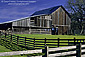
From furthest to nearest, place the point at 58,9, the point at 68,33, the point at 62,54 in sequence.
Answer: the point at 68,33
the point at 58,9
the point at 62,54

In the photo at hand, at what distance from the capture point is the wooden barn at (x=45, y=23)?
137ft

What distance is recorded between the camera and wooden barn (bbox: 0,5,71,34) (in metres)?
41.7

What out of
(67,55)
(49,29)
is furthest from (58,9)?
(67,55)

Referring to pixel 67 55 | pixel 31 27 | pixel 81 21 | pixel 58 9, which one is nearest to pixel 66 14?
pixel 58 9

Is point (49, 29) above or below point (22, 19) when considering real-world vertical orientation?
below

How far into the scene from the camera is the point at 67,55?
7.19 metres

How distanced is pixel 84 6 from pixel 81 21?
5.48m

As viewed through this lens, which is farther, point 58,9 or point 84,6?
point 84,6

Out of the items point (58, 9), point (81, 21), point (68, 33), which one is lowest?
point (68, 33)

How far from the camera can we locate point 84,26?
52.8 metres

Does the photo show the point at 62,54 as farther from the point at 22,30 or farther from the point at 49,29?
the point at 49,29

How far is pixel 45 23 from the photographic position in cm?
4503

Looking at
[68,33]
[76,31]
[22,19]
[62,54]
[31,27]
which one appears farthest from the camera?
[76,31]

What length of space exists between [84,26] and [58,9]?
12.8 meters
